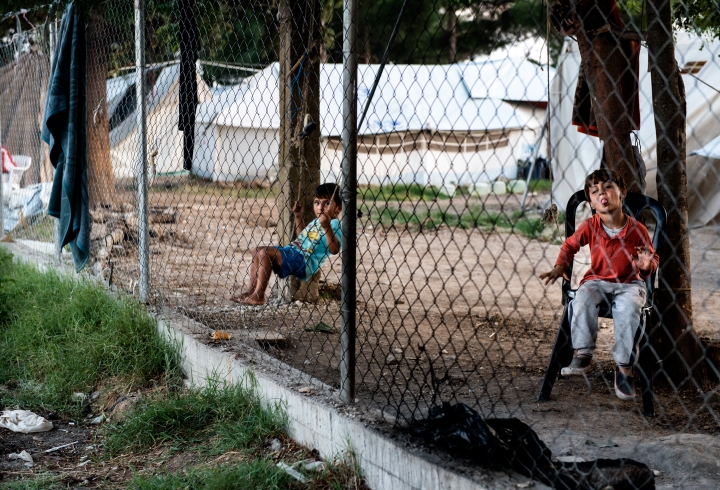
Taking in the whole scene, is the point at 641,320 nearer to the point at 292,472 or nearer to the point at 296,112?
the point at 292,472

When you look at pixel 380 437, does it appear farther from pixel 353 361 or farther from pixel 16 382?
pixel 16 382

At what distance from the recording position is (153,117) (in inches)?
239

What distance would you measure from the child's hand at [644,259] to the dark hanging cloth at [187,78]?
3367mm

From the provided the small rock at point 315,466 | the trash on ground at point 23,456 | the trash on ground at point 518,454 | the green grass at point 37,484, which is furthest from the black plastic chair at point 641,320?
the trash on ground at point 23,456

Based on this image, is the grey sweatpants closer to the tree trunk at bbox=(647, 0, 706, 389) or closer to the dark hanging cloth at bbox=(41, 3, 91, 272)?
the tree trunk at bbox=(647, 0, 706, 389)

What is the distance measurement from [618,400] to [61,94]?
15.6ft

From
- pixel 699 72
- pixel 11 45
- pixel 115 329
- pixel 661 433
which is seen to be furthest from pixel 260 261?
pixel 699 72

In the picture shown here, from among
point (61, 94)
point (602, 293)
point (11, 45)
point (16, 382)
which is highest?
point (11, 45)

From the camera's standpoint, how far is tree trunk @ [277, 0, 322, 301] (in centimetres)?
548

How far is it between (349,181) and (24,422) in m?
2.54

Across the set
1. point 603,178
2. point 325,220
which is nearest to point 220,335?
point 325,220

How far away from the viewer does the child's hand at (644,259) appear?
3.40 meters

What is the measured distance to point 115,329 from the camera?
192 inches

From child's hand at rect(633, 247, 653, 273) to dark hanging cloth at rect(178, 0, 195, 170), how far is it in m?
3.37
